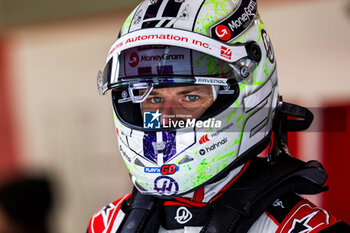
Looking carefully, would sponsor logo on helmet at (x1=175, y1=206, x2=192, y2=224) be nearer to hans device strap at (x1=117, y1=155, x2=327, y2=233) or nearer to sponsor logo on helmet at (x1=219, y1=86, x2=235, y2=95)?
hans device strap at (x1=117, y1=155, x2=327, y2=233)

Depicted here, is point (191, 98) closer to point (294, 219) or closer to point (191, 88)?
point (191, 88)

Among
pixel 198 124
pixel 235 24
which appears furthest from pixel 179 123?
pixel 235 24

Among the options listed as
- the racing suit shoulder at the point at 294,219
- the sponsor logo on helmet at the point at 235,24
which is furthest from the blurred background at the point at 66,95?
the racing suit shoulder at the point at 294,219

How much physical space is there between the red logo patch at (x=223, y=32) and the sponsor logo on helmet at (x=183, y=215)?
1.37 feet

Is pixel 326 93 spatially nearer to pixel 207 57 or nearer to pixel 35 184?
pixel 207 57

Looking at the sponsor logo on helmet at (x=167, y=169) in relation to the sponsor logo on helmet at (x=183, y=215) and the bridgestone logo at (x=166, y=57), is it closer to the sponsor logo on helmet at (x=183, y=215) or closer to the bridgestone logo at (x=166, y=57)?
the sponsor logo on helmet at (x=183, y=215)

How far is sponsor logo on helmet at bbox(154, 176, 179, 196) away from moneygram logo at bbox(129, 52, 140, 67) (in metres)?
0.28

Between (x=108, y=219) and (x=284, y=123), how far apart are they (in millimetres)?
517

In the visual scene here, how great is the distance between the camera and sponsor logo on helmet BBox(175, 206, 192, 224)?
1.27 metres

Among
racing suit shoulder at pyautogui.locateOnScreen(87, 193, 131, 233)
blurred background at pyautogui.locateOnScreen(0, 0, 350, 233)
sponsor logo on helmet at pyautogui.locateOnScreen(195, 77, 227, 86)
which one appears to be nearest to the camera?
sponsor logo on helmet at pyautogui.locateOnScreen(195, 77, 227, 86)

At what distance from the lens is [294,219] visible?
1.16 m

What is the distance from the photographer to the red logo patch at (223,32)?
129 centimetres

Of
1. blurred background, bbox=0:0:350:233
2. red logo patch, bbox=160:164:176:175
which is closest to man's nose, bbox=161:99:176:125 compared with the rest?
red logo patch, bbox=160:164:176:175

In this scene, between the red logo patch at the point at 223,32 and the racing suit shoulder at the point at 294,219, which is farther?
the red logo patch at the point at 223,32
